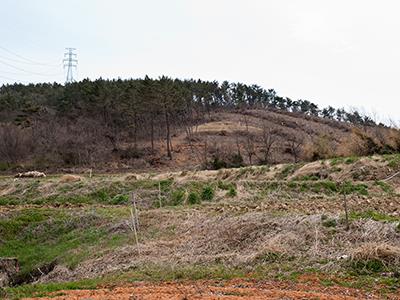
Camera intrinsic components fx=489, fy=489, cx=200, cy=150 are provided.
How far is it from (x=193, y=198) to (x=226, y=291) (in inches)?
490

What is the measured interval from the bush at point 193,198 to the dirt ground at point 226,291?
10.9m

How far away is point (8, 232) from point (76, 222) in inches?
114

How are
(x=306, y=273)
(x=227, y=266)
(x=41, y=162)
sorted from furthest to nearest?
(x=41, y=162), (x=227, y=266), (x=306, y=273)

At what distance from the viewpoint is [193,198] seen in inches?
846

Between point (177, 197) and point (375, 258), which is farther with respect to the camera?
point (177, 197)

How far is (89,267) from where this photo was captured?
1360 cm

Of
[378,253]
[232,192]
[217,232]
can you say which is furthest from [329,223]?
[232,192]

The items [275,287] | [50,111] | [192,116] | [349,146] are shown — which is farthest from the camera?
[192,116]

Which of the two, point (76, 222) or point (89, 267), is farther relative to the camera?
point (76, 222)

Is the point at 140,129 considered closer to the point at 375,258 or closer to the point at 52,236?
the point at 52,236

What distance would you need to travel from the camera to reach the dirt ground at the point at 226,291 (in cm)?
852

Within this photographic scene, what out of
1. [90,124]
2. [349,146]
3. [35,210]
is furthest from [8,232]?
[90,124]

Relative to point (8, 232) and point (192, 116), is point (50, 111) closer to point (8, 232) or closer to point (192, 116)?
point (192, 116)

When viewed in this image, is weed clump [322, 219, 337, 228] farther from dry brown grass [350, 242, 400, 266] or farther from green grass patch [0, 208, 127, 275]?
green grass patch [0, 208, 127, 275]
